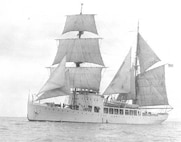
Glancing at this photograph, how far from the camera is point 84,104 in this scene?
6188 centimetres

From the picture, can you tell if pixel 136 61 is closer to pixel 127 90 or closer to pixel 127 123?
pixel 127 90

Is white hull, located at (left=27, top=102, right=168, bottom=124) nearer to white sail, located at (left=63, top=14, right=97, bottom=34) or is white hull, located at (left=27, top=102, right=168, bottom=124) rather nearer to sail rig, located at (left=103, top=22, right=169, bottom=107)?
A: sail rig, located at (left=103, top=22, right=169, bottom=107)

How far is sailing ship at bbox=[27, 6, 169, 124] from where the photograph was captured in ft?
192

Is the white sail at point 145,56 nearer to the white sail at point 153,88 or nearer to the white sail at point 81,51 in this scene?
the white sail at point 153,88

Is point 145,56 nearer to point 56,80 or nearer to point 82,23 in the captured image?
point 82,23

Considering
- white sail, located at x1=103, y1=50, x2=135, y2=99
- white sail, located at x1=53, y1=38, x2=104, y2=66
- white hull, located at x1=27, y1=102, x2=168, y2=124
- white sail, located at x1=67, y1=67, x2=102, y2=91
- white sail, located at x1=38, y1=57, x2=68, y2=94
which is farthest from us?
white sail, located at x1=103, y1=50, x2=135, y2=99

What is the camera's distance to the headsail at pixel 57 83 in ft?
184

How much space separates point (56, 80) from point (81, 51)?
10.9 m

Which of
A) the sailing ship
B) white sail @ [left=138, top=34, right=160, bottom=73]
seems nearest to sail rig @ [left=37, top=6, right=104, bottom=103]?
the sailing ship

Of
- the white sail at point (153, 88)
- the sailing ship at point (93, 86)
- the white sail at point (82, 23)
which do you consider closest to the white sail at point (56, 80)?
the sailing ship at point (93, 86)

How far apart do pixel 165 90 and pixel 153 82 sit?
2.73 m

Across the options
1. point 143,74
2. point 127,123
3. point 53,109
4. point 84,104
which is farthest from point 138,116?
point 53,109

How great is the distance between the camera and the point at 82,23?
217 feet

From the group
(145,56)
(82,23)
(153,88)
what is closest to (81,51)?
(82,23)
